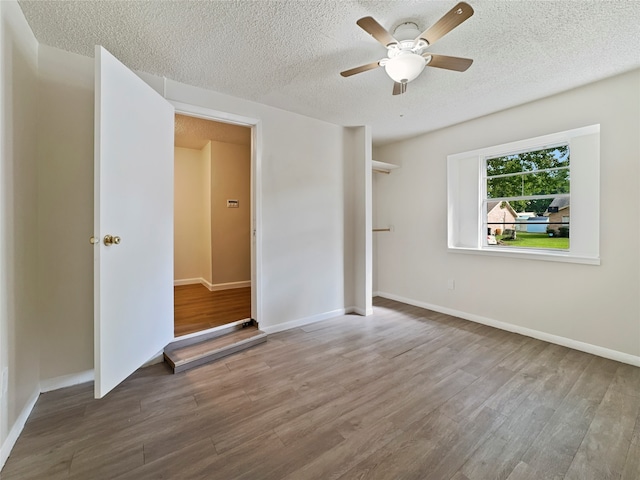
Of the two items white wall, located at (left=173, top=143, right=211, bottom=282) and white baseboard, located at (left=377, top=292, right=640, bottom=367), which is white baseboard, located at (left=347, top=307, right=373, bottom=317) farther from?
white wall, located at (left=173, top=143, right=211, bottom=282)

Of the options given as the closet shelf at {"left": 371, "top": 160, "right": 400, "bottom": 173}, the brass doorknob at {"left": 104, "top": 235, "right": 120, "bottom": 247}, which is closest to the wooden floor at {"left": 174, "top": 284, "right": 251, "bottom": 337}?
the brass doorknob at {"left": 104, "top": 235, "right": 120, "bottom": 247}

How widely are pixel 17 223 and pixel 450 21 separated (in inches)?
104

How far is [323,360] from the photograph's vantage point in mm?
2439

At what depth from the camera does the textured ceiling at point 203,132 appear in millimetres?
3707

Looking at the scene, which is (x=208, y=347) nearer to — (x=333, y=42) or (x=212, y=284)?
(x=212, y=284)

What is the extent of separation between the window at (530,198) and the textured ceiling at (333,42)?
0.58 metres

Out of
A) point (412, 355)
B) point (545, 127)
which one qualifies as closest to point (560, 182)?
point (545, 127)

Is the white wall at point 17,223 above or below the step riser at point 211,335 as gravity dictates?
above

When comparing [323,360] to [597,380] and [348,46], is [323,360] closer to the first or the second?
[597,380]

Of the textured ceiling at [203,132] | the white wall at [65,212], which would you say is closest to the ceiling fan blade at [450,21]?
the white wall at [65,212]

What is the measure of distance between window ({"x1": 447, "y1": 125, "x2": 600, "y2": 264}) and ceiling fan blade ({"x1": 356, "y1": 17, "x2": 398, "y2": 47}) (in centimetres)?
223

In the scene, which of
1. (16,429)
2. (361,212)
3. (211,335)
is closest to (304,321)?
(211,335)

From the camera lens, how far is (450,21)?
1.41 m

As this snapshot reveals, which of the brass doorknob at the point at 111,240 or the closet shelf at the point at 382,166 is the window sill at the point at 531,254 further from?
the brass doorknob at the point at 111,240
